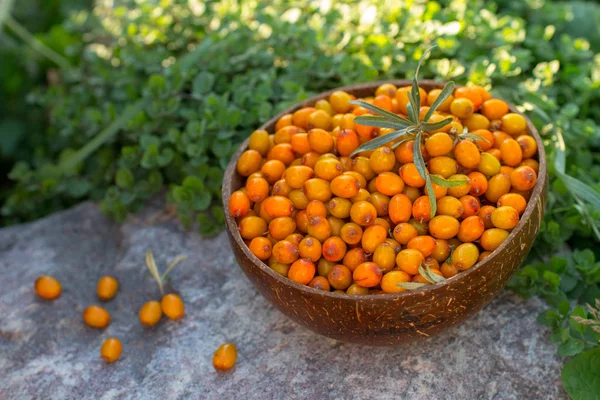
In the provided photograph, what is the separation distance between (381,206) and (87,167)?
1.84 meters

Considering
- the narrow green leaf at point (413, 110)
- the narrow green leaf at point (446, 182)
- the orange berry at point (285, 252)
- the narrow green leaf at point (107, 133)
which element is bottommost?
the narrow green leaf at point (107, 133)

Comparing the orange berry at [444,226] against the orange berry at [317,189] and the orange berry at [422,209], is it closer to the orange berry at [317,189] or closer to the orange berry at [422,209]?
the orange berry at [422,209]

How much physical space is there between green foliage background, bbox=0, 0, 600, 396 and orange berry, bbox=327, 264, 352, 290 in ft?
2.19

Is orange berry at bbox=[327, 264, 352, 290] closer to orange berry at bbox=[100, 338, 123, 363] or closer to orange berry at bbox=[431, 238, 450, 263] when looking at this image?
orange berry at bbox=[431, 238, 450, 263]

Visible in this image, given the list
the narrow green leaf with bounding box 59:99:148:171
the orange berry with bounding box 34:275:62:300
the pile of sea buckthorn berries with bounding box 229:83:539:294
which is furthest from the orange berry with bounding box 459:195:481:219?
the narrow green leaf with bounding box 59:99:148:171

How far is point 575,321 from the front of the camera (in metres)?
1.89

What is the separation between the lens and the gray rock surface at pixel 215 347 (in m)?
1.94

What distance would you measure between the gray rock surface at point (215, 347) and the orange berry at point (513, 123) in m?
0.57

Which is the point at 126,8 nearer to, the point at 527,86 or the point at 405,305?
the point at 527,86

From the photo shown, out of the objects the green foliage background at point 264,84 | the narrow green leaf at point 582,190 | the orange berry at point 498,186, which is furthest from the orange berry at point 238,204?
the narrow green leaf at point 582,190

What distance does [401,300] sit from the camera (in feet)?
5.43

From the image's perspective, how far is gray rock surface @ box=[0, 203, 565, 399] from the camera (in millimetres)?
1938

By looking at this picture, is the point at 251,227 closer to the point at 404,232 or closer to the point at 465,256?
the point at 404,232

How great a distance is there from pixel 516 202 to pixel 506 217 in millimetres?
73
